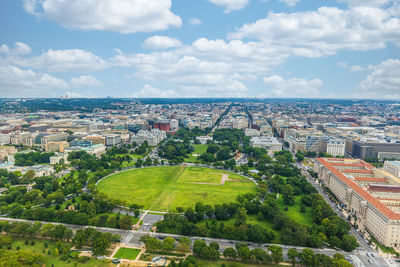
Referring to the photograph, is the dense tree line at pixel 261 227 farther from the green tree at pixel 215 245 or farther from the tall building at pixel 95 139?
the tall building at pixel 95 139

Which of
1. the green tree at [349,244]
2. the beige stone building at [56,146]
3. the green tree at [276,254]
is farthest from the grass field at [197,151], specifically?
the green tree at [349,244]

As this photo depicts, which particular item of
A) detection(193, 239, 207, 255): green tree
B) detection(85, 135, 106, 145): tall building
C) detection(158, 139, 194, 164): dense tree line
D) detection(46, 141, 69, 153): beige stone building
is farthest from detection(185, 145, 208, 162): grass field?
detection(193, 239, 207, 255): green tree

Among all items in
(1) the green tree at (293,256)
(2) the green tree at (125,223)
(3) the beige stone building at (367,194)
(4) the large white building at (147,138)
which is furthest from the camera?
(4) the large white building at (147,138)

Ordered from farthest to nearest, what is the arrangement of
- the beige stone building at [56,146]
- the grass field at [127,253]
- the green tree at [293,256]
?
1. the beige stone building at [56,146]
2. the grass field at [127,253]
3. the green tree at [293,256]

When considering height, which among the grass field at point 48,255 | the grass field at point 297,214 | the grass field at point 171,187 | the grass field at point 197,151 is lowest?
the grass field at point 48,255

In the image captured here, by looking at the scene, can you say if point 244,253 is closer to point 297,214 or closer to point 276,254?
point 276,254

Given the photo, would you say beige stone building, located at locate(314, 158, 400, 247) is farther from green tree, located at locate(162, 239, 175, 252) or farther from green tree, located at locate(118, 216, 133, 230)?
green tree, located at locate(118, 216, 133, 230)
